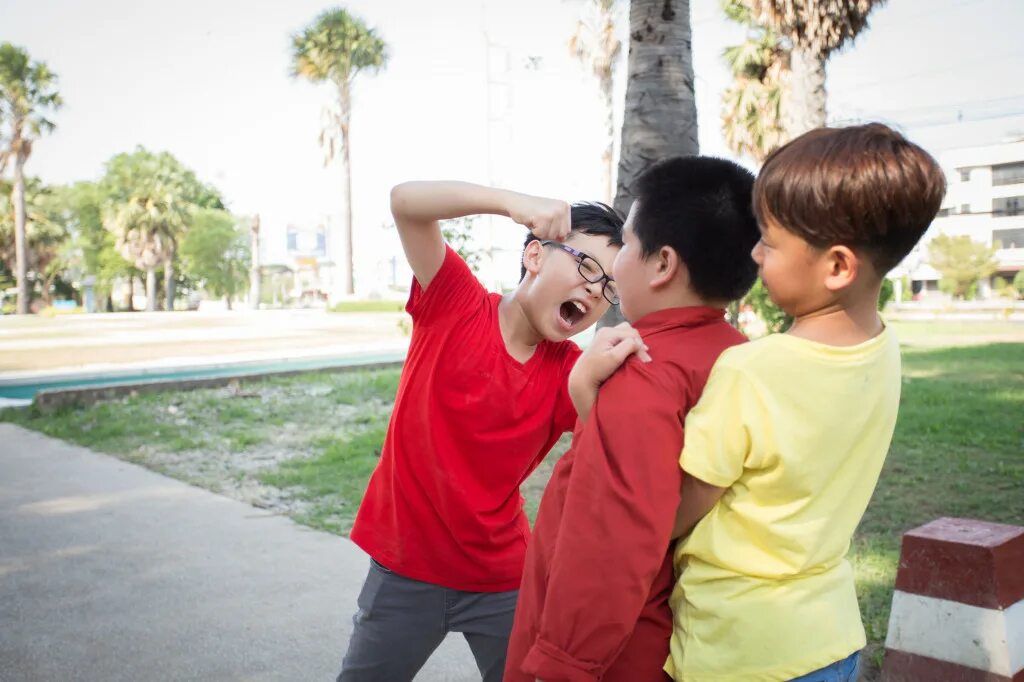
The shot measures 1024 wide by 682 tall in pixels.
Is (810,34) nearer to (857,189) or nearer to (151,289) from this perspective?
(857,189)

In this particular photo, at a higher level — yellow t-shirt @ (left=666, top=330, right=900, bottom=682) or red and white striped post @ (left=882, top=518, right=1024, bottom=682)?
yellow t-shirt @ (left=666, top=330, right=900, bottom=682)

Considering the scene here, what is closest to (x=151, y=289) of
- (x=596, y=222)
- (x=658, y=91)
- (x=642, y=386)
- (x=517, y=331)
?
(x=658, y=91)

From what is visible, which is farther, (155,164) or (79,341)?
(155,164)

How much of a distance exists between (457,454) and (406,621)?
42cm

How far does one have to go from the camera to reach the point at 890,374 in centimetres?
143

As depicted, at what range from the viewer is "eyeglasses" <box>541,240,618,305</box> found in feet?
6.95

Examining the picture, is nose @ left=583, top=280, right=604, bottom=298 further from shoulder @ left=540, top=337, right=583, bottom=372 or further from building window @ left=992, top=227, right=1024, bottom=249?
building window @ left=992, top=227, right=1024, bottom=249

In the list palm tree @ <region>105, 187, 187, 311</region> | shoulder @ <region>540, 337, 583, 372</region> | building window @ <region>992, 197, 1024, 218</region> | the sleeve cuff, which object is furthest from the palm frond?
palm tree @ <region>105, 187, 187, 311</region>

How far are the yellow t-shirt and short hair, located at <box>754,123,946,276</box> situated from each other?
16 cm

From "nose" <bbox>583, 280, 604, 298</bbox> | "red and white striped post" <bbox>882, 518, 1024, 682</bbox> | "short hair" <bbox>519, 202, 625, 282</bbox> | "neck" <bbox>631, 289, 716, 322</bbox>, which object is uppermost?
"short hair" <bbox>519, 202, 625, 282</bbox>

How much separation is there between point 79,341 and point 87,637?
80.8 ft

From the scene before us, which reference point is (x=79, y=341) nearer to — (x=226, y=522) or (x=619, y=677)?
(x=226, y=522)

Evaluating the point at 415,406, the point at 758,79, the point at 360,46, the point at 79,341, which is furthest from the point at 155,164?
the point at 415,406

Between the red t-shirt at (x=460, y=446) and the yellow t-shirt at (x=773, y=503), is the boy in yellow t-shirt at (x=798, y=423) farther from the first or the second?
the red t-shirt at (x=460, y=446)
